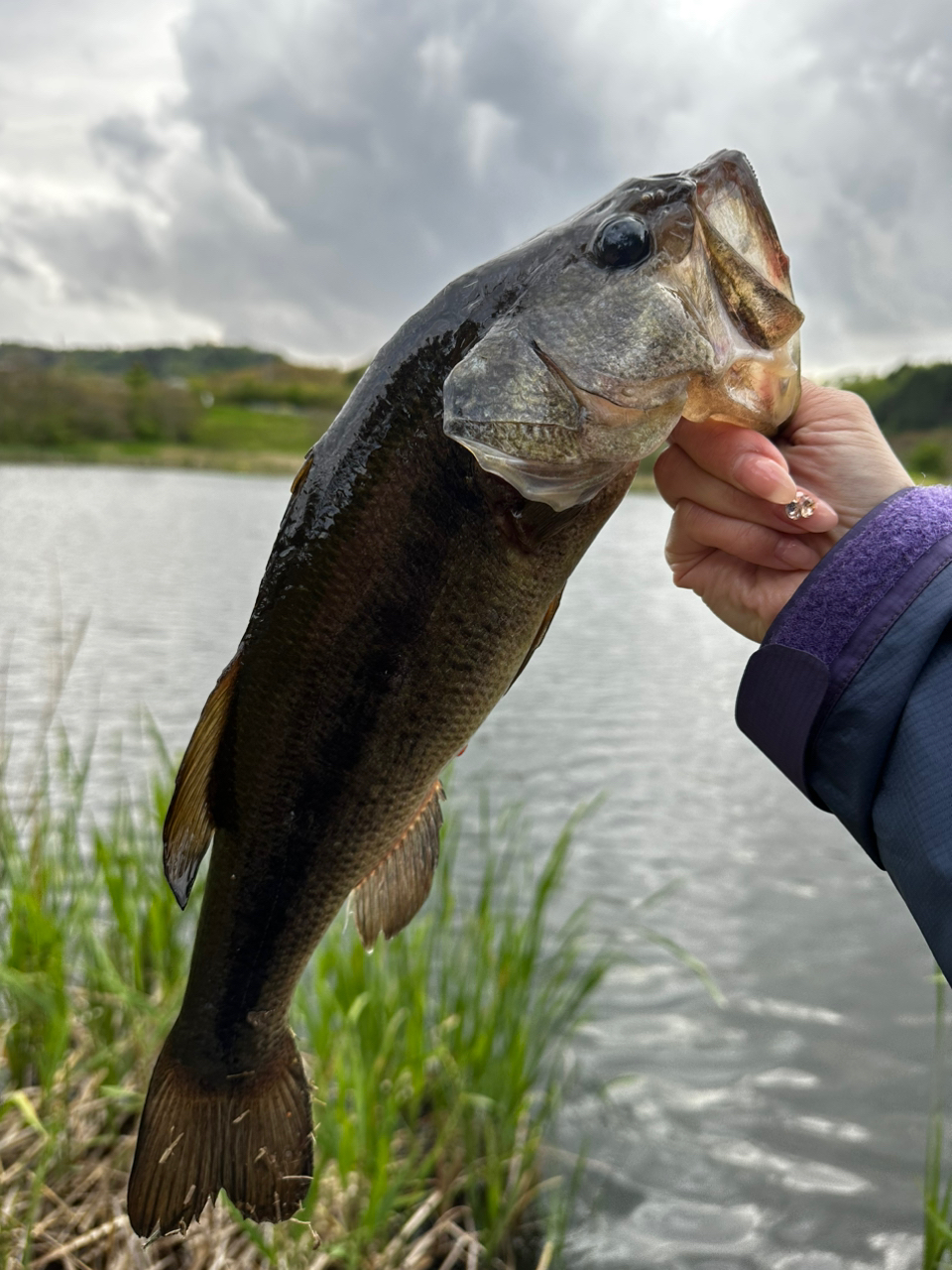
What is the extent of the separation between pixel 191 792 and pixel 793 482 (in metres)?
1.31

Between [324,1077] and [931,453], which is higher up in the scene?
[931,453]

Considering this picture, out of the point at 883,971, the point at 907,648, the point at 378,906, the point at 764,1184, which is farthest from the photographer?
the point at 883,971

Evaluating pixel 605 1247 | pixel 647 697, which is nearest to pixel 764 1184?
pixel 605 1247

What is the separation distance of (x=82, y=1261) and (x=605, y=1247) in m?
2.97

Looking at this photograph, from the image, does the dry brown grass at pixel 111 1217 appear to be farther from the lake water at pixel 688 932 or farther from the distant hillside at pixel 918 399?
the distant hillside at pixel 918 399

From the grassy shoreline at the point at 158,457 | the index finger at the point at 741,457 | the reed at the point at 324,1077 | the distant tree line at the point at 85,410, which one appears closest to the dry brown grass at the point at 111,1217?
the reed at the point at 324,1077

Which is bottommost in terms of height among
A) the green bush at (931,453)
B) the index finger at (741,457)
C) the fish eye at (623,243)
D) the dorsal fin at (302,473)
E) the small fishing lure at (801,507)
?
the dorsal fin at (302,473)

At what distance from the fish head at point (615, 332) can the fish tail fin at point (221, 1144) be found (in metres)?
1.27

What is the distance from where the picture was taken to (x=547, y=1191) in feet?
16.7

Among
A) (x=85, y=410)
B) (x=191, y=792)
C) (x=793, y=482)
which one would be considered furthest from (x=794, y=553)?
(x=85, y=410)

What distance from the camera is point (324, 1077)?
402cm

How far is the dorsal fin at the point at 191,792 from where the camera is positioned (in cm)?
167

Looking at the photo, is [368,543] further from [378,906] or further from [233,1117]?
[233,1117]

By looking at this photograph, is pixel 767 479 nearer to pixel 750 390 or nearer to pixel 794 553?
pixel 750 390
